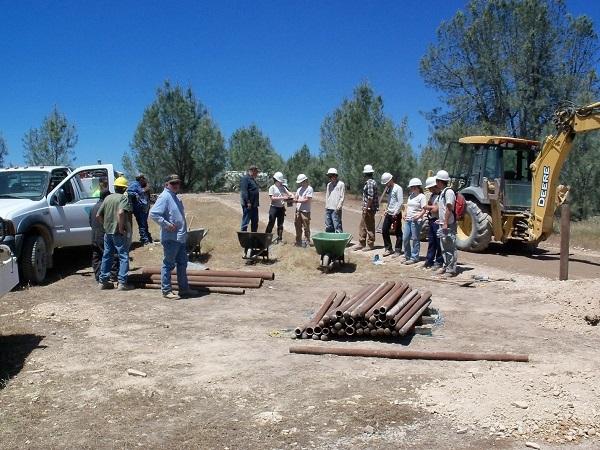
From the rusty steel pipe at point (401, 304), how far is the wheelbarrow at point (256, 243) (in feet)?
13.5

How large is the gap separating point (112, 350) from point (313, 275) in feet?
16.3

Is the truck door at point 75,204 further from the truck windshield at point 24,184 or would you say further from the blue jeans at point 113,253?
the blue jeans at point 113,253

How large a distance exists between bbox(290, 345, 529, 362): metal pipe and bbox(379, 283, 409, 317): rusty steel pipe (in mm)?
613

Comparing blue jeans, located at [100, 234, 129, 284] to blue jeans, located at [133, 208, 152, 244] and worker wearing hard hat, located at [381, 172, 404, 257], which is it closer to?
blue jeans, located at [133, 208, 152, 244]

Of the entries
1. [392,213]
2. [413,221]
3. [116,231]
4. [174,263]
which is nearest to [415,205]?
[413,221]

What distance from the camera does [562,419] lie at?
14.6ft

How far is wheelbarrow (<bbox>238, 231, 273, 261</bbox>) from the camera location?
37.1 feet

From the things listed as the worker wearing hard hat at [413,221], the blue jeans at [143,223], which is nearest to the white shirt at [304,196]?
the worker wearing hard hat at [413,221]

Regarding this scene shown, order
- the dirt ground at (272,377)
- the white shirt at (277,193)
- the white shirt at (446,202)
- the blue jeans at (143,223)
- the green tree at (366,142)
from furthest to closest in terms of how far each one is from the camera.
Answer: the green tree at (366,142) → the blue jeans at (143,223) → the white shirt at (277,193) → the white shirt at (446,202) → the dirt ground at (272,377)

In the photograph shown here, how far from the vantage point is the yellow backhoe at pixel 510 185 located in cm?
1202

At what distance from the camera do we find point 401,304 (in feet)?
23.3

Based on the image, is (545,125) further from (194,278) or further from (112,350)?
(112,350)

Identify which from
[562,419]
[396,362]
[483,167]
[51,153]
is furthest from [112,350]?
[51,153]

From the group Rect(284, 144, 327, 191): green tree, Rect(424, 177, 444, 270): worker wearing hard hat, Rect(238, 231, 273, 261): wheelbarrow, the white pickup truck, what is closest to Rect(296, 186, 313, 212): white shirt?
Rect(238, 231, 273, 261): wheelbarrow
